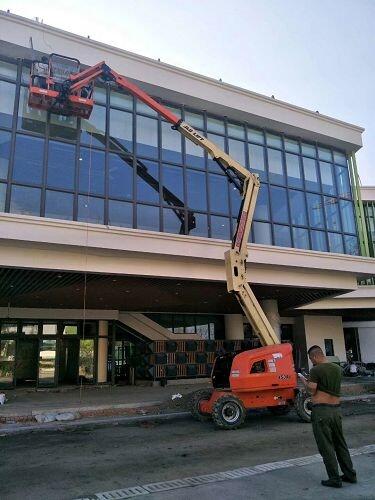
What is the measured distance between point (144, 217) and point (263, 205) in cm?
598

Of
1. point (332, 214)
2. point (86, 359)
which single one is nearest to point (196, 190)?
point (332, 214)

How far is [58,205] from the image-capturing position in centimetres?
1534

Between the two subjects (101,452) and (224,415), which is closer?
(101,452)

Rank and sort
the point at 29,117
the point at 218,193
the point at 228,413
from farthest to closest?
1. the point at 218,193
2. the point at 29,117
3. the point at 228,413

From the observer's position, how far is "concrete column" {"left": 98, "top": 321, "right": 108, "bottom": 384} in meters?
23.4

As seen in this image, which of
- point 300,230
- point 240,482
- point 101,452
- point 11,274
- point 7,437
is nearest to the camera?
point 240,482

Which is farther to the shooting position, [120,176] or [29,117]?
[120,176]

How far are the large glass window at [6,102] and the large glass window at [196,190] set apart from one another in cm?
726

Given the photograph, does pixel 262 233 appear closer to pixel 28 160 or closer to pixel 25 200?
pixel 25 200

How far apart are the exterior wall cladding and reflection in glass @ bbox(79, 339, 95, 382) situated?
10.1 metres

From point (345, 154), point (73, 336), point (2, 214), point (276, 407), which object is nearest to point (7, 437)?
point (2, 214)

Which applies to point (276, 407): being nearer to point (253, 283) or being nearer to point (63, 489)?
point (253, 283)

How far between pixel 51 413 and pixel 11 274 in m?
5.06

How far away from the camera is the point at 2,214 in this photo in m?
13.4
